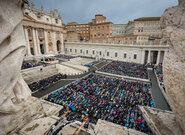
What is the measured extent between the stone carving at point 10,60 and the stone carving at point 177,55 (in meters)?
4.96

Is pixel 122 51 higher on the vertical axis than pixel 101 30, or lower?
lower

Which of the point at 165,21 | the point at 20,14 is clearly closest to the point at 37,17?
the point at 20,14

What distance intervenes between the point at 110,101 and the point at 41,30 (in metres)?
33.7

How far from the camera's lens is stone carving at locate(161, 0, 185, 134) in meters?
2.90

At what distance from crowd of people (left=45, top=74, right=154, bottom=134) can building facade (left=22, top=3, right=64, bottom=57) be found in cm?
2393

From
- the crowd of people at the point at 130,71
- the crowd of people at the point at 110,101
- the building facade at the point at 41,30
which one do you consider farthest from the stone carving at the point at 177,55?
the building facade at the point at 41,30

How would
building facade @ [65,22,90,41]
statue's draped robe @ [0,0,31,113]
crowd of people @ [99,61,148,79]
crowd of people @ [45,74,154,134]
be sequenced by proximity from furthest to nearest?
building facade @ [65,22,90,41]
crowd of people @ [99,61,148,79]
crowd of people @ [45,74,154,134]
statue's draped robe @ [0,0,31,113]

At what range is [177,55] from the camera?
314 cm

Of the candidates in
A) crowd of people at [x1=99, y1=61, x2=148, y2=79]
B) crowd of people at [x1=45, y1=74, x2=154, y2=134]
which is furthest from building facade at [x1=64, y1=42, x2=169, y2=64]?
crowd of people at [x1=45, y1=74, x2=154, y2=134]

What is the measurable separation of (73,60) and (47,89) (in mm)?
15053

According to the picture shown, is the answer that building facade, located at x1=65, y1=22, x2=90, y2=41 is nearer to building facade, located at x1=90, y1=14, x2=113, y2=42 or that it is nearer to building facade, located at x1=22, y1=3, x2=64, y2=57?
building facade, located at x1=90, y1=14, x2=113, y2=42

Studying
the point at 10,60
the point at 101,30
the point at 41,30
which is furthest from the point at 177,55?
the point at 101,30

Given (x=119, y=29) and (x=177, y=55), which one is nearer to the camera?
(x=177, y=55)

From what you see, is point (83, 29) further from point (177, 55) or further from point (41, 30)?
point (177, 55)
